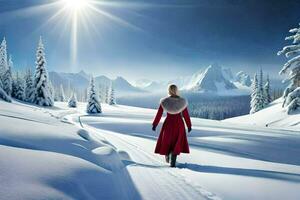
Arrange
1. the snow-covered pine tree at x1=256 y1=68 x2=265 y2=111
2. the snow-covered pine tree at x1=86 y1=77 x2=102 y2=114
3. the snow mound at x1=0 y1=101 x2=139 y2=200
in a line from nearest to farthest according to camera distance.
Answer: the snow mound at x1=0 y1=101 x2=139 y2=200 → the snow-covered pine tree at x1=86 y1=77 x2=102 y2=114 → the snow-covered pine tree at x1=256 y1=68 x2=265 y2=111

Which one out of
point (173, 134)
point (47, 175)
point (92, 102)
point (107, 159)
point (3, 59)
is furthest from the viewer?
point (3, 59)

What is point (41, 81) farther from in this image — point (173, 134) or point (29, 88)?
point (173, 134)

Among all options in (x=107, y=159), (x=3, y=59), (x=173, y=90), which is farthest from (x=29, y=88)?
(x=107, y=159)

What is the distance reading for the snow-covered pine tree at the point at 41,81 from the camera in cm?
5688

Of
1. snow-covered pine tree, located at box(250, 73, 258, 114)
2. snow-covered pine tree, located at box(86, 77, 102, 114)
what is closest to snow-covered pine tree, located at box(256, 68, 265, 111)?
snow-covered pine tree, located at box(250, 73, 258, 114)

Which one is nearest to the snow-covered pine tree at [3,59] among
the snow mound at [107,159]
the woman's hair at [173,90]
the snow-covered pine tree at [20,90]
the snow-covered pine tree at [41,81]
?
the snow-covered pine tree at [20,90]

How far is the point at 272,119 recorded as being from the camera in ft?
150

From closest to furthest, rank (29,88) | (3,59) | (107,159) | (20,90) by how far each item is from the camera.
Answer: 1. (107,159)
2. (29,88)
3. (20,90)
4. (3,59)

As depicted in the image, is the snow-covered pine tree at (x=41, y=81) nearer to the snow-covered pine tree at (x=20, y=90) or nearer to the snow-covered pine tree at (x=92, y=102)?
the snow-covered pine tree at (x=92, y=102)

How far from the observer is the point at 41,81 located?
186 feet

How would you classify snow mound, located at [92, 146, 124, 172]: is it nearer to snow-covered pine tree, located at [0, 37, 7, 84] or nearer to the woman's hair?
the woman's hair

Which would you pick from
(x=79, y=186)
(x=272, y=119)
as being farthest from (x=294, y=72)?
(x=79, y=186)

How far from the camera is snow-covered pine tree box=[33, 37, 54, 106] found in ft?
187

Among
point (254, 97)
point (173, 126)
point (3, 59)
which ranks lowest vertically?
point (173, 126)
